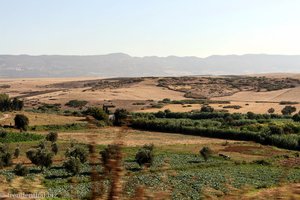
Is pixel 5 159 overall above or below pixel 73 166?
below

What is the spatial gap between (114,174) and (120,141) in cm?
37

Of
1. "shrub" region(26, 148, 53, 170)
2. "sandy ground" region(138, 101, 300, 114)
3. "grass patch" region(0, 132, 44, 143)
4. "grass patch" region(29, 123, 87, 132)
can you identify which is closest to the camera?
"shrub" region(26, 148, 53, 170)

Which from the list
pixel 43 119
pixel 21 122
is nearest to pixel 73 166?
pixel 21 122

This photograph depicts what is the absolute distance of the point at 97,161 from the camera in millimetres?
4871

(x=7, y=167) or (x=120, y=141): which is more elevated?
(x=120, y=141)

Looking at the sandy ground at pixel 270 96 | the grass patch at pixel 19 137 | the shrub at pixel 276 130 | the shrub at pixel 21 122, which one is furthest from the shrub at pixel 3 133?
the sandy ground at pixel 270 96

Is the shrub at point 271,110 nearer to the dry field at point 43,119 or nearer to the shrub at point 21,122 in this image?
the dry field at point 43,119

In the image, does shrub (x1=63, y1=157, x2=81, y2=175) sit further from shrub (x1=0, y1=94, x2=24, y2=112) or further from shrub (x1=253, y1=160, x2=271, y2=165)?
shrub (x1=0, y1=94, x2=24, y2=112)

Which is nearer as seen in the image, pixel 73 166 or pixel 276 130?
pixel 73 166

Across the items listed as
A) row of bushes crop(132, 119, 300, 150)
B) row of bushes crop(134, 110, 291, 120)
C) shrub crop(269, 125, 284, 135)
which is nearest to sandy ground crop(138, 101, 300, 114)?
row of bushes crop(134, 110, 291, 120)

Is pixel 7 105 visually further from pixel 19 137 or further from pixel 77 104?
pixel 19 137

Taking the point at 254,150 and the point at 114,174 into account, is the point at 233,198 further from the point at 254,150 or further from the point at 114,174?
the point at 254,150

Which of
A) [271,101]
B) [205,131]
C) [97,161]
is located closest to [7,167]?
[205,131]

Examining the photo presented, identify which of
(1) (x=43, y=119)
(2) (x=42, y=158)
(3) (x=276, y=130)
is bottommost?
(1) (x=43, y=119)
